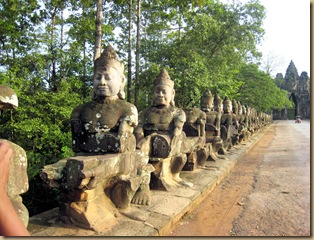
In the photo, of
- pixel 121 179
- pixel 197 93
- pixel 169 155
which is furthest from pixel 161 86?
pixel 197 93

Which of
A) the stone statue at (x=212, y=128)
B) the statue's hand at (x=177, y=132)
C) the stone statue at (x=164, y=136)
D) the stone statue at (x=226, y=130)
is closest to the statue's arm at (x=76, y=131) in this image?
the stone statue at (x=164, y=136)

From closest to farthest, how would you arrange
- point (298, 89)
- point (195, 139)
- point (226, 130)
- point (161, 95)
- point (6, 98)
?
point (6, 98) < point (161, 95) < point (195, 139) < point (226, 130) < point (298, 89)

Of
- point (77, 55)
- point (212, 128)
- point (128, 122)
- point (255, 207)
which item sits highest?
point (77, 55)

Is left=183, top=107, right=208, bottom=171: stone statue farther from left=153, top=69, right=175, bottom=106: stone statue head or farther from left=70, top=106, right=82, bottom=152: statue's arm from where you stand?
left=70, top=106, right=82, bottom=152: statue's arm

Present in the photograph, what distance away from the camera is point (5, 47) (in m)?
10.9

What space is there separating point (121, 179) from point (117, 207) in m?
0.37

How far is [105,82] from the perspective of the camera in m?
3.74

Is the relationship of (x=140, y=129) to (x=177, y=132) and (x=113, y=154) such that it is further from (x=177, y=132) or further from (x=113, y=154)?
(x=113, y=154)

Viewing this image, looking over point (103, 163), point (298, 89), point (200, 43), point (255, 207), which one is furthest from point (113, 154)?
point (298, 89)

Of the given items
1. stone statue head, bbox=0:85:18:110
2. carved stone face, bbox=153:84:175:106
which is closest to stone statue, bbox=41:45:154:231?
stone statue head, bbox=0:85:18:110

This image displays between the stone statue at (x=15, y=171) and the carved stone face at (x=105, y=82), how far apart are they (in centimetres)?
159

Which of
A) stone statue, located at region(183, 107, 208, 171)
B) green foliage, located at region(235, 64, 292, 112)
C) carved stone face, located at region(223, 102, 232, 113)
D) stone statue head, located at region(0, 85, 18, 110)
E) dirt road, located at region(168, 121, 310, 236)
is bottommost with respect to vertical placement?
dirt road, located at region(168, 121, 310, 236)

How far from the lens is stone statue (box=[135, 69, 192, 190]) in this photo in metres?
4.78

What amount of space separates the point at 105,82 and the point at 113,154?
0.89 m
